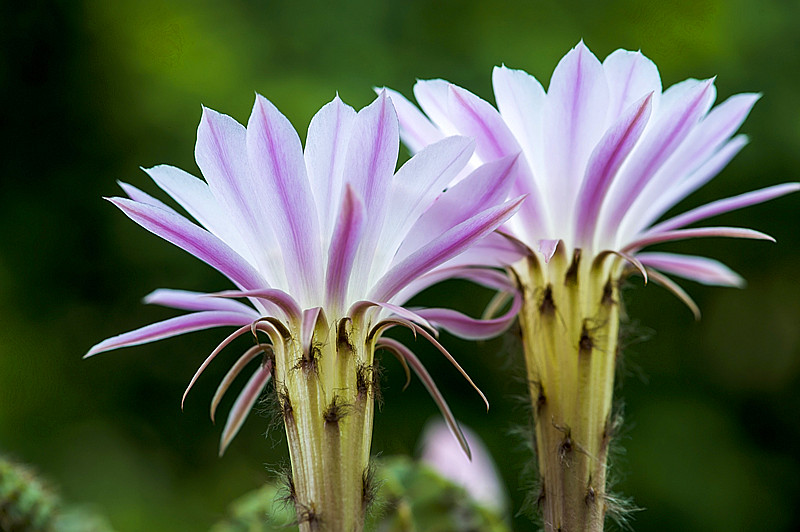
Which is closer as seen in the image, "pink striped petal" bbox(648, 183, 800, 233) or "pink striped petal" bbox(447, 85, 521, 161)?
"pink striped petal" bbox(447, 85, 521, 161)

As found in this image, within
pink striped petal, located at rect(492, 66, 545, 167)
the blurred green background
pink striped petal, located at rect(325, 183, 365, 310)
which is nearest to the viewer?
pink striped petal, located at rect(325, 183, 365, 310)

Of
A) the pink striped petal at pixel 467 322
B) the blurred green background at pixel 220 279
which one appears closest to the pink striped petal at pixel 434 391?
the pink striped petal at pixel 467 322

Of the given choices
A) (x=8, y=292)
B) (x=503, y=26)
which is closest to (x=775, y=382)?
(x=503, y=26)

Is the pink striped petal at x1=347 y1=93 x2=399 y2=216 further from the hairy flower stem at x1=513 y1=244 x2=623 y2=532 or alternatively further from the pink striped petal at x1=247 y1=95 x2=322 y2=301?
the hairy flower stem at x1=513 y1=244 x2=623 y2=532

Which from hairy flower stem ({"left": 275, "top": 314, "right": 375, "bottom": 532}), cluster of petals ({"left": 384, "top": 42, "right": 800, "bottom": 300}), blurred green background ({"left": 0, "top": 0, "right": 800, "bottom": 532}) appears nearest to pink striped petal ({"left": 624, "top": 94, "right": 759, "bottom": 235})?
cluster of petals ({"left": 384, "top": 42, "right": 800, "bottom": 300})

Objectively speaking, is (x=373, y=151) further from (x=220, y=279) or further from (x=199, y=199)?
Answer: (x=220, y=279)

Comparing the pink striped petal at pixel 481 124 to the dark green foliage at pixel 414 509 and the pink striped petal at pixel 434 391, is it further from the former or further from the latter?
the dark green foliage at pixel 414 509
